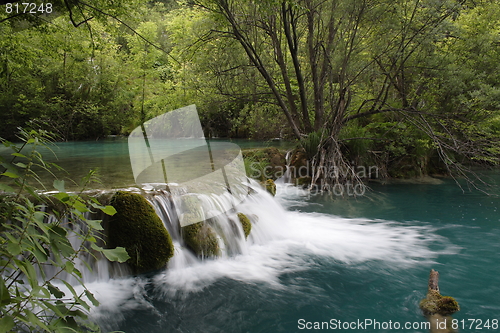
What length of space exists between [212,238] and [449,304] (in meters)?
3.11

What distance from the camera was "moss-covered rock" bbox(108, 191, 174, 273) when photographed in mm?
4441

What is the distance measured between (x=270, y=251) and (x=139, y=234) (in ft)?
7.18

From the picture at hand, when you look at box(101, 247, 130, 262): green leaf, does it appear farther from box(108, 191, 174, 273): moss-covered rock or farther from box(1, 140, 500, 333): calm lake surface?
box(108, 191, 174, 273): moss-covered rock

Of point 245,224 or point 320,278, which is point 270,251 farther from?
point 320,278

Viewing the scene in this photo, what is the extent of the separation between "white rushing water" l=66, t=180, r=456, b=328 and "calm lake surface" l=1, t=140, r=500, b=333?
0.06 feet

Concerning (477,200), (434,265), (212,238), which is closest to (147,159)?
(212,238)

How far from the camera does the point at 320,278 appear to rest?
4.61 m

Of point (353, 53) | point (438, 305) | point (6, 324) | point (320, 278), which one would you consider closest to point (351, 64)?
point (353, 53)

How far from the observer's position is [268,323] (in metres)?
3.59

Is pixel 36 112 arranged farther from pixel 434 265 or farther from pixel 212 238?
pixel 434 265

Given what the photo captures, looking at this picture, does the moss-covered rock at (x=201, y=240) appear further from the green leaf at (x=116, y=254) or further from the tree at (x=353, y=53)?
the tree at (x=353, y=53)

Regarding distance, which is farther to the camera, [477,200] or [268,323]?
[477,200]

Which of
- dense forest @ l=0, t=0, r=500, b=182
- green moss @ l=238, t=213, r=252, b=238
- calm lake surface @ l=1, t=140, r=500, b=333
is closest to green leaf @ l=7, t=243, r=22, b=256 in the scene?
calm lake surface @ l=1, t=140, r=500, b=333

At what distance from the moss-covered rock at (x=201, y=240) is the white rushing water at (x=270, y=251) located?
0.10 metres
